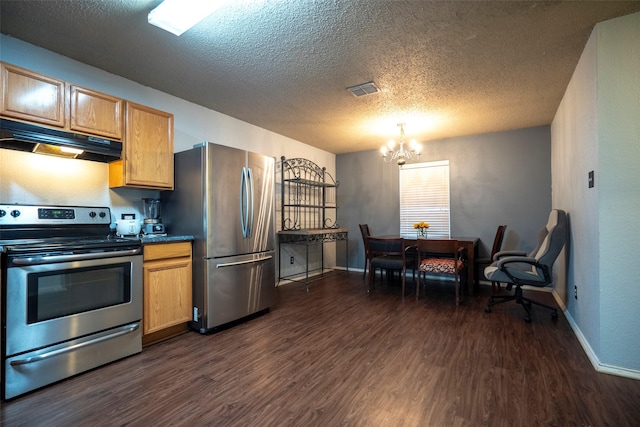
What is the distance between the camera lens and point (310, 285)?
471cm

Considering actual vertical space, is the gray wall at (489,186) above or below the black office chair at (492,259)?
above

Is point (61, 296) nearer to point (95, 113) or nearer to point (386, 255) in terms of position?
point (95, 113)

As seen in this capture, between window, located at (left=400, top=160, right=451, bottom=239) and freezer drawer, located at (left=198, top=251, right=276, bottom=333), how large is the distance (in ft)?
9.87

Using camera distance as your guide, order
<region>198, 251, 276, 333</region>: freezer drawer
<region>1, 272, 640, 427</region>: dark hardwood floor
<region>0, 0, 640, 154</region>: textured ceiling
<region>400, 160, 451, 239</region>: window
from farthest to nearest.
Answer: <region>400, 160, 451, 239</region>: window, <region>198, 251, 276, 333</region>: freezer drawer, <region>0, 0, 640, 154</region>: textured ceiling, <region>1, 272, 640, 427</region>: dark hardwood floor

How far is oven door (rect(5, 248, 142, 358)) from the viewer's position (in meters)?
1.83

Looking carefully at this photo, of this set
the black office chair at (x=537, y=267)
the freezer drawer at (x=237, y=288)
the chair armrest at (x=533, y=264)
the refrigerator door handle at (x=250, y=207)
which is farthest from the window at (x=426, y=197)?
the refrigerator door handle at (x=250, y=207)

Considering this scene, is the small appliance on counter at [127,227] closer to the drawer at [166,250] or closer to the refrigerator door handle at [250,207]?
the drawer at [166,250]

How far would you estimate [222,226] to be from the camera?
9.45 ft

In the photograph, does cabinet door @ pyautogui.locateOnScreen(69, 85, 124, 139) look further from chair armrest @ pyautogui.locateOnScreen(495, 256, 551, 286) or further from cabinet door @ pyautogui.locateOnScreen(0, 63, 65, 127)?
chair armrest @ pyautogui.locateOnScreen(495, 256, 551, 286)

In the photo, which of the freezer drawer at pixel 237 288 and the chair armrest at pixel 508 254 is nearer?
the freezer drawer at pixel 237 288

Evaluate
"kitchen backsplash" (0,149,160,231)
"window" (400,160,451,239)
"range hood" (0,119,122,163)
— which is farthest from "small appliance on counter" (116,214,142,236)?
"window" (400,160,451,239)

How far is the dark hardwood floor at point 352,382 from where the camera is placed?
1.63 m

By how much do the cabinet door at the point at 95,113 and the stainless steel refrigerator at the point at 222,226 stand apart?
62cm

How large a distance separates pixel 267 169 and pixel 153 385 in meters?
2.24
